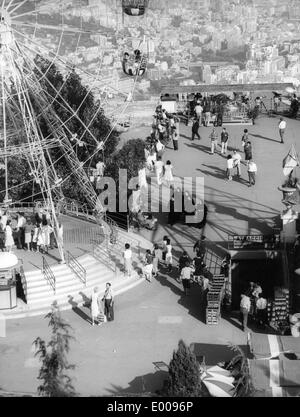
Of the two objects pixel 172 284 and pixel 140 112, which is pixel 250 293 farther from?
pixel 140 112

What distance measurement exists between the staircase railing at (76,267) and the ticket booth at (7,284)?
7.84 feet

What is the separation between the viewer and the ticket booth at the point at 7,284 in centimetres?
3584

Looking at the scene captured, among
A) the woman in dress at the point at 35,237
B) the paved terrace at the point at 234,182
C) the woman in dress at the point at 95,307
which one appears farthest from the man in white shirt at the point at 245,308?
the woman in dress at the point at 35,237

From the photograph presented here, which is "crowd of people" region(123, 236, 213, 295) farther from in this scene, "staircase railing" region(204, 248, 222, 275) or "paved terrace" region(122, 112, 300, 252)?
"paved terrace" region(122, 112, 300, 252)

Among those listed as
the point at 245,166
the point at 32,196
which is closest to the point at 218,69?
the point at 245,166

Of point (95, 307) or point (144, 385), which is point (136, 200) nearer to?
point (95, 307)

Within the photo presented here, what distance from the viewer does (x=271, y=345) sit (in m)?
31.8

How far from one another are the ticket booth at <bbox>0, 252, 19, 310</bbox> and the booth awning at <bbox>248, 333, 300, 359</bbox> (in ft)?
27.1

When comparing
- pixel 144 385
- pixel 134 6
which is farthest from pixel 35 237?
pixel 134 6

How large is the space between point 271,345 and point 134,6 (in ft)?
57.5

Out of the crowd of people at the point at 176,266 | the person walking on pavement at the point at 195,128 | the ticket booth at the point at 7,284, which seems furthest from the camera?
the person walking on pavement at the point at 195,128

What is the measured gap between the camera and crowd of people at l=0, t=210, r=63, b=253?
1519 inches

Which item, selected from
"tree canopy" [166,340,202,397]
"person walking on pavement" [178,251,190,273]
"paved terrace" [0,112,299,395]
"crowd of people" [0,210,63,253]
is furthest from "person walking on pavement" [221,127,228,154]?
"tree canopy" [166,340,202,397]

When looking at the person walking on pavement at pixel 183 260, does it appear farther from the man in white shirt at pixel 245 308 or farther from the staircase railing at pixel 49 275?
the staircase railing at pixel 49 275
